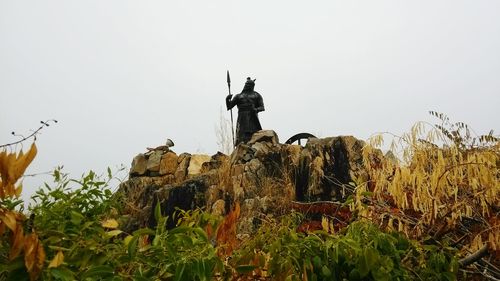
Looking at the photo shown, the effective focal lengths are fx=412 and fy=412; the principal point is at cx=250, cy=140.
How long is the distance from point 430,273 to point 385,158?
5.16 feet

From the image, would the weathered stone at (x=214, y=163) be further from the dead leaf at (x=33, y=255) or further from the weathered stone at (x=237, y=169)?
the dead leaf at (x=33, y=255)

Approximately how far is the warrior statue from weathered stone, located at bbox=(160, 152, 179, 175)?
7.89 ft

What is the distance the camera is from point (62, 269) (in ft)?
3.03

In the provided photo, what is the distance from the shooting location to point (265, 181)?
1032 cm

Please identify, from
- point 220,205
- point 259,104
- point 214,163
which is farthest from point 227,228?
point 259,104

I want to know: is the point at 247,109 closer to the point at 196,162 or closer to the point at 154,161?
the point at 196,162

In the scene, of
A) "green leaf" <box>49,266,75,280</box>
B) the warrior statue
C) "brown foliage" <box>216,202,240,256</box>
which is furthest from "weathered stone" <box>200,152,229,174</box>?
"green leaf" <box>49,266,75,280</box>

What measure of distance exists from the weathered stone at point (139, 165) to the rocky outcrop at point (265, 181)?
1.52 m

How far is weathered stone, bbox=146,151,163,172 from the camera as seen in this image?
13891 millimetres

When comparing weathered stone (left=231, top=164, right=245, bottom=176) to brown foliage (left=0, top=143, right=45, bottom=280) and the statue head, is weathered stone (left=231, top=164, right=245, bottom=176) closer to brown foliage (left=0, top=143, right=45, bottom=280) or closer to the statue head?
the statue head

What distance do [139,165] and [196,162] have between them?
2124 mm

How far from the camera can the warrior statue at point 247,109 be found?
14727mm

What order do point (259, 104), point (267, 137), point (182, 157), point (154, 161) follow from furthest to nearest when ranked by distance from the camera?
1. point (259, 104)
2. point (182, 157)
3. point (154, 161)
4. point (267, 137)

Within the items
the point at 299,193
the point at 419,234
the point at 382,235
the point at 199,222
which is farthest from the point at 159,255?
the point at 299,193
